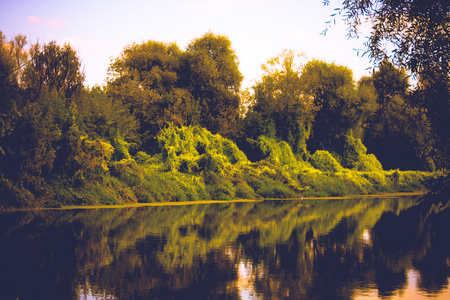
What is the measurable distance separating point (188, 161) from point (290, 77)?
2067 cm

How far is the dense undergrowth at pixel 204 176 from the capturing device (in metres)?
30.1

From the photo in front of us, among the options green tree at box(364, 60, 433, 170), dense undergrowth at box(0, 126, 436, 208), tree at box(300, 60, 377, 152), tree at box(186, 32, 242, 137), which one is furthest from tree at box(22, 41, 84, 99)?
green tree at box(364, 60, 433, 170)

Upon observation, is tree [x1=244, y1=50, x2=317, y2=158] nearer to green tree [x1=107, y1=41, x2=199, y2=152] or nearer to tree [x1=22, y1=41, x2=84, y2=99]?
green tree [x1=107, y1=41, x2=199, y2=152]

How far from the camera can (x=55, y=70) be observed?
39.3m

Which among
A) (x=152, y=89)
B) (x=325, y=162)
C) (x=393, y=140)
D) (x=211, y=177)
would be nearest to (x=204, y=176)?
(x=211, y=177)

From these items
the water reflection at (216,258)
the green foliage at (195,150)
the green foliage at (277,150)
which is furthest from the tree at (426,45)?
the green foliage at (277,150)

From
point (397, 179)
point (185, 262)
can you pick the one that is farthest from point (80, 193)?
point (397, 179)

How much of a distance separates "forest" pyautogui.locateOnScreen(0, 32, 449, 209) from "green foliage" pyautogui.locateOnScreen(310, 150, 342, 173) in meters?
0.12

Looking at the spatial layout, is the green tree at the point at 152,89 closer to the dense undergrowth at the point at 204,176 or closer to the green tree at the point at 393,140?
the dense undergrowth at the point at 204,176

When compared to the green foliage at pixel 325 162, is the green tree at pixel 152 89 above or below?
above

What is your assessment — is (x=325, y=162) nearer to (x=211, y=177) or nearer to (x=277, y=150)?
(x=277, y=150)

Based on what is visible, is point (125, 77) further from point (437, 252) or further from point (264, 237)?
point (437, 252)

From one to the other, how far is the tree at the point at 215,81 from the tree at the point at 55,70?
45.4 ft

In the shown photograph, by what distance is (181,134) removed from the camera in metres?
39.9
